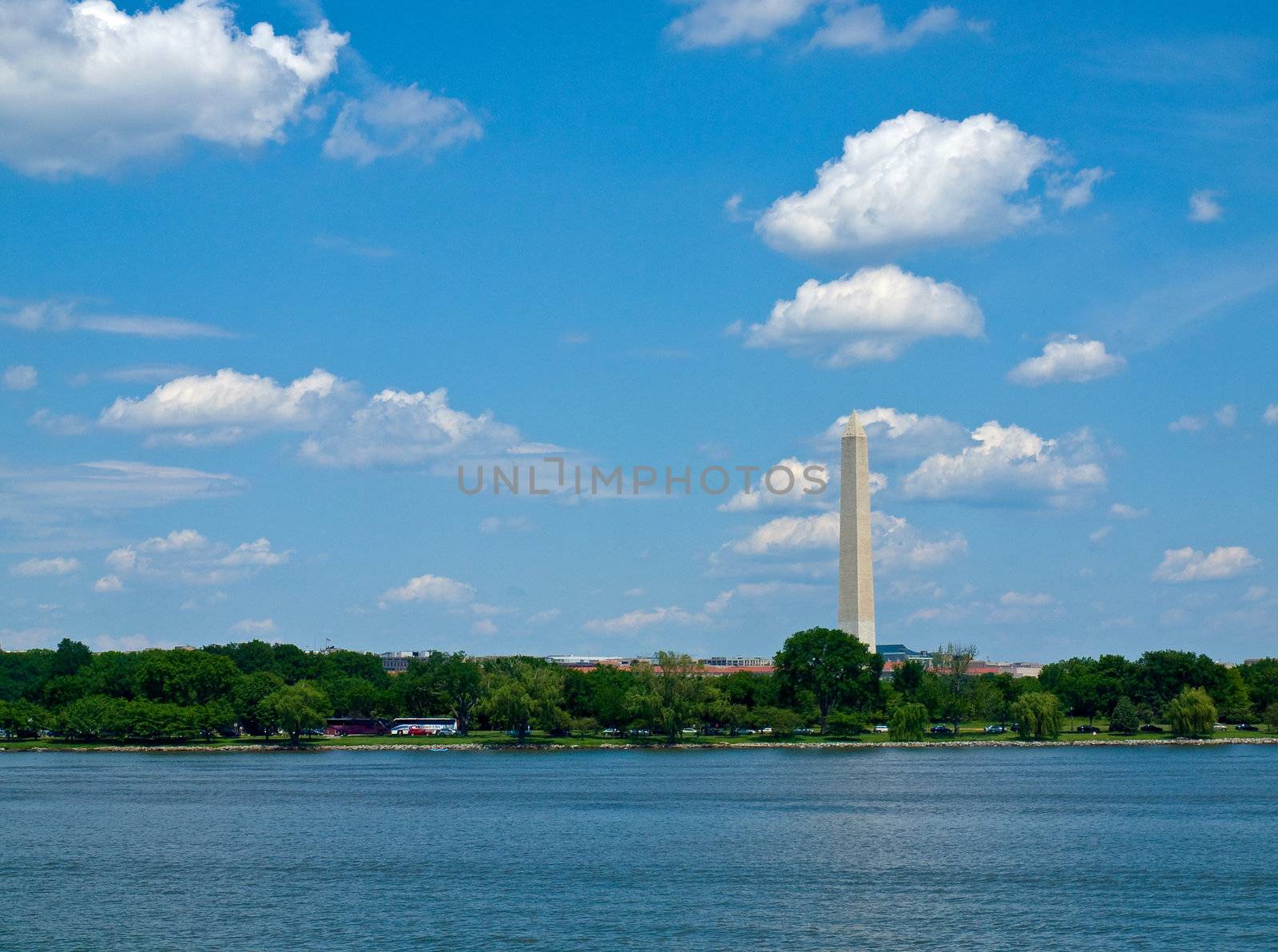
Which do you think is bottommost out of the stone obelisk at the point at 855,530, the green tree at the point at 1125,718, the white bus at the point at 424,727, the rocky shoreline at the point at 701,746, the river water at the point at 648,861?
the river water at the point at 648,861

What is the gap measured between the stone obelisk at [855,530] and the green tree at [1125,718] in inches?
1164

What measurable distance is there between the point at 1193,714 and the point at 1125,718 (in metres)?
11.4

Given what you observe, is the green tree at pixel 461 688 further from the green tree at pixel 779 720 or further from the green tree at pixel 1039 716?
the green tree at pixel 1039 716

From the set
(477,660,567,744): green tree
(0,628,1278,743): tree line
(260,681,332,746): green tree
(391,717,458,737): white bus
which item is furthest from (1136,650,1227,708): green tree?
(260,681,332,746): green tree

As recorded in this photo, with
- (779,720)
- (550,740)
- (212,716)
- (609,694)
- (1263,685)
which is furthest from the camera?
(1263,685)

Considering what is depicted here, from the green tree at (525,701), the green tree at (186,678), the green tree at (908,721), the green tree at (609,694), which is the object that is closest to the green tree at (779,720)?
the green tree at (908,721)

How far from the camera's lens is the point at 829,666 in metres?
154

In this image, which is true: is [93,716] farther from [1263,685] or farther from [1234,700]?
[1263,685]

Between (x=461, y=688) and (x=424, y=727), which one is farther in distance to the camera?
(x=424, y=727)

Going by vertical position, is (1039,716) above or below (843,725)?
above

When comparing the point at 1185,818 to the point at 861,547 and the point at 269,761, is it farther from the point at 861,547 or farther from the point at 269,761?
the point at 269,761

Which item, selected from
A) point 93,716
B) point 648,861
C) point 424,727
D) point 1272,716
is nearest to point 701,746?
point 424,727

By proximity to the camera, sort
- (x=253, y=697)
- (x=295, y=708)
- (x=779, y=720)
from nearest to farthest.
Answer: (x=295, y=708) < (x=779, y=720) < (x=253, y=697)

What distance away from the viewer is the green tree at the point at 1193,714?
496ft
